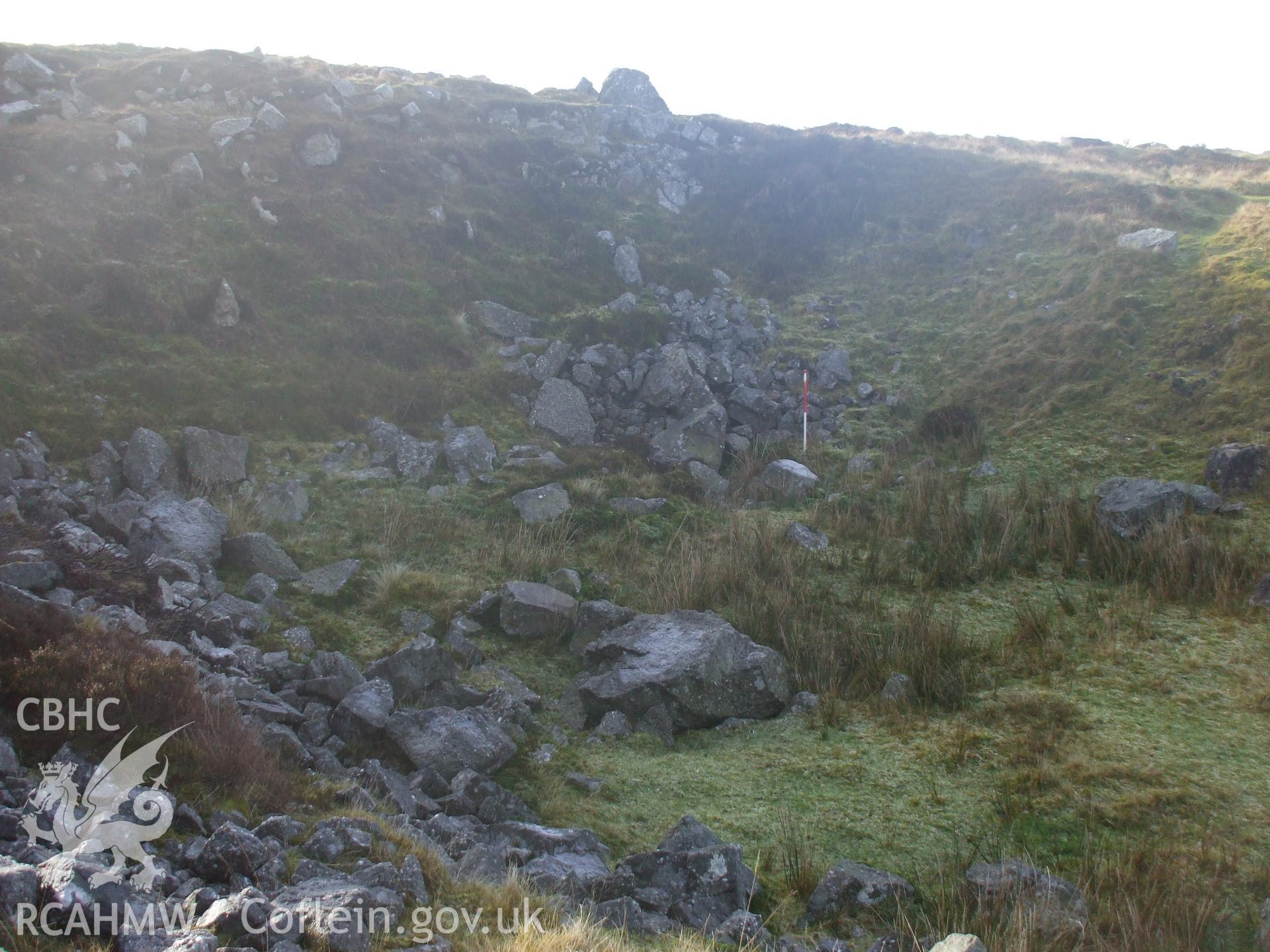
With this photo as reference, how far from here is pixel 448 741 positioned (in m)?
5.11

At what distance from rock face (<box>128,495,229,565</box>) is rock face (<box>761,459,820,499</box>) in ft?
22.0

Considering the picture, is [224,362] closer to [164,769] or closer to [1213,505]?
[164,769]

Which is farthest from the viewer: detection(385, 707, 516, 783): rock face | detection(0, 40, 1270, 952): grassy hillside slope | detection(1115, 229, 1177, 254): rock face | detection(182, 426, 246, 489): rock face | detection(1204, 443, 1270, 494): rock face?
detection(1115, 229, 1177, 254): rock face

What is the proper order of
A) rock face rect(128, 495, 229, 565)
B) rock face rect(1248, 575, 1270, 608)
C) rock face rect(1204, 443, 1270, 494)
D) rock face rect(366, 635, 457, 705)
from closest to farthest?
rock face rect(366, 635, 457, 705) < rock face rect(1248, 575, 1270, 608) < rock face rect(128, 495, 229, 565) < rock face rect(1204, 443, 1270, 494)

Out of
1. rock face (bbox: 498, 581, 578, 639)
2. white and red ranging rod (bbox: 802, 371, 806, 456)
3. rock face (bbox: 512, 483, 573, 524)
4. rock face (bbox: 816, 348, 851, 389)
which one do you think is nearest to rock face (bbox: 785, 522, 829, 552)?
rock face (bbox: 512, 483, 573, 524)

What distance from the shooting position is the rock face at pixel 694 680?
591 cm

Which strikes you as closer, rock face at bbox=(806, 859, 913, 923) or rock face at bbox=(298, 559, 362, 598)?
rock face at bbox=(806, 859, 913, 923)

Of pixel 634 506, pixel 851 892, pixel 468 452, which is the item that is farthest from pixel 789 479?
pixel 851 892

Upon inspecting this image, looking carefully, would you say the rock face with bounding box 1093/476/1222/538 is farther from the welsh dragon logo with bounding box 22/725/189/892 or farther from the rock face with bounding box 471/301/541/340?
the rock face with bounding box 471/301/541/340

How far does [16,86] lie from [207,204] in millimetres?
5122

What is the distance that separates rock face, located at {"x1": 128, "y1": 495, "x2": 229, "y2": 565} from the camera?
6.75m

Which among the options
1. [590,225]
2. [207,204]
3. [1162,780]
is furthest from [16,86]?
[1162,780]

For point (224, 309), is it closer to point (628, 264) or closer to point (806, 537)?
point (806, 537)

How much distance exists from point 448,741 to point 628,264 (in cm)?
1384
